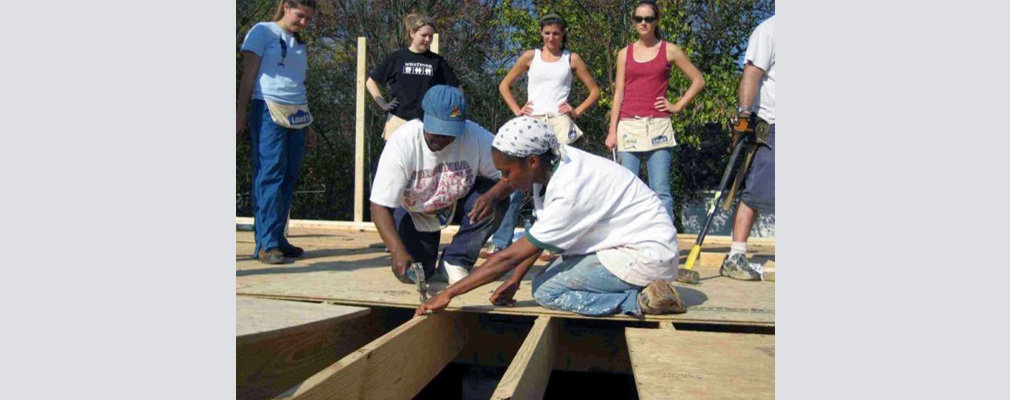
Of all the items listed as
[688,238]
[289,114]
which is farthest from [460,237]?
[688,238]

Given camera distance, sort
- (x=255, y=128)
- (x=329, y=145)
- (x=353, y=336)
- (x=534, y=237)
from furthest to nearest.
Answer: (x=329, y=145) < (x=255, y=128) < (x=353, y=336) < (x=534, y=237)

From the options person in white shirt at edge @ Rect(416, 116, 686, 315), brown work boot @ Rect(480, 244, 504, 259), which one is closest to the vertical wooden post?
brown work boot @ Rect(480, 244, 504, 259)

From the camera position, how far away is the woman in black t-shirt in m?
4.55

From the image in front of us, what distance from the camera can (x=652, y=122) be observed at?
4.21 meters

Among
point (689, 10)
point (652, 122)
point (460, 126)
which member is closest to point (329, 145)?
point (689, 10)

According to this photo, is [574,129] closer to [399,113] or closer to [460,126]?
[399,113]

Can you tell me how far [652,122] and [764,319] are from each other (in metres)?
1.51

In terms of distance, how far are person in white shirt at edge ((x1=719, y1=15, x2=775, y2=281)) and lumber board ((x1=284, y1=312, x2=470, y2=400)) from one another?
1.45 metres

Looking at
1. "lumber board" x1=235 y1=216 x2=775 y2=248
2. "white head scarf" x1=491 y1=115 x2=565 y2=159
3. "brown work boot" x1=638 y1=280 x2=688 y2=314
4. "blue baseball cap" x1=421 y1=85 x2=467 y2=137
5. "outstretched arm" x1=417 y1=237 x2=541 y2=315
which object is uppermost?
"blue baseball cap" x1=421 y1=85 x2=467 y2=137

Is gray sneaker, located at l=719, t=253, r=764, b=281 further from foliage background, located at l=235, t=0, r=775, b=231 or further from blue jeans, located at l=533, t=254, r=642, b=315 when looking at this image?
foliage background, located at l=235, t=0, r=775, b=231

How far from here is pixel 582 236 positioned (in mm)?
2781

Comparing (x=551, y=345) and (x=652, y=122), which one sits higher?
(x=652, y=122)

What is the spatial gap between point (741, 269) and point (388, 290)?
5.49ft

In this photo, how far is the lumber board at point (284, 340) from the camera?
7.48 feet
